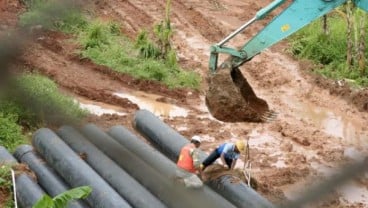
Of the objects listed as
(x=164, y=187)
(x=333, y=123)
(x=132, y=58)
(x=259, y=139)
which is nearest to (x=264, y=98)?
(x=333, y=123)

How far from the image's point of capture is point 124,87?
12.3 metres

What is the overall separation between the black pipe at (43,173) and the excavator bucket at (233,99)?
8.70ft

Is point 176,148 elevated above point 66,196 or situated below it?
below

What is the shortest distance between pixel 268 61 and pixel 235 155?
6.48m

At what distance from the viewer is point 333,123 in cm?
1125

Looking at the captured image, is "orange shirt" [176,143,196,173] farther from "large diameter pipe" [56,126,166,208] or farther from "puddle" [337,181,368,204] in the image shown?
"puddle" [337,181,368,204]

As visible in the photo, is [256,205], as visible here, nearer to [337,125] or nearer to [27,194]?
[27,194]

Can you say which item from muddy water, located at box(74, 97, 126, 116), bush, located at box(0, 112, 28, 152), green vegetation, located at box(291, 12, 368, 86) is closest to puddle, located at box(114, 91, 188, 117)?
muddy water, located at box(74, 97, 126, 116)

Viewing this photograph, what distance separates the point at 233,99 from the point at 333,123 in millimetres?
2723

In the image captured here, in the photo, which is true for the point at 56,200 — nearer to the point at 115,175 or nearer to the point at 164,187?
the point at 164,187

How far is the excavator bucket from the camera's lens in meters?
9.28

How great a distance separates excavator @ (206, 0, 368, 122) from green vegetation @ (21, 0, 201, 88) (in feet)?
9.37

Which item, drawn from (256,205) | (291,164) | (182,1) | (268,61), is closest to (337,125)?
(291,164)

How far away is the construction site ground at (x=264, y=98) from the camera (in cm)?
942
